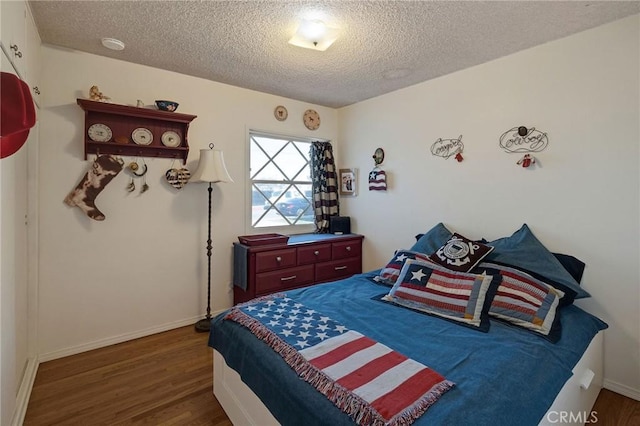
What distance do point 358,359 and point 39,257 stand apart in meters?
2.52

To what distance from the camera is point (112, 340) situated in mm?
2736

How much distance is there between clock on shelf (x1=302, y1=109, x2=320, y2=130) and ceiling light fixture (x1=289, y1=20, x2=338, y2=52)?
4.93ft

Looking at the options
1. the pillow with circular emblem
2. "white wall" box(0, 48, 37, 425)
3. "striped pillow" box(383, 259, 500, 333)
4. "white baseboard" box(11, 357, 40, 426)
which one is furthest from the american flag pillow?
"white baseboard" box(11, 357, 40, 426)

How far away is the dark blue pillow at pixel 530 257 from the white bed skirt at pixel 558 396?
36 centimetres

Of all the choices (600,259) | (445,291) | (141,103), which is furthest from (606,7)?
(141,103)

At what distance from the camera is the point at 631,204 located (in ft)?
6.68

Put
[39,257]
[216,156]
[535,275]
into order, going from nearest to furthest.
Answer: [535,275] < [39,257] < [216,156]

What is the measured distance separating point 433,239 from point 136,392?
255 centimetres

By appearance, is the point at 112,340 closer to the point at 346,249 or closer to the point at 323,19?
the point at 346,249

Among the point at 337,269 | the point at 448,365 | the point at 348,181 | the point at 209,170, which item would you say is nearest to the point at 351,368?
the point at 448,365

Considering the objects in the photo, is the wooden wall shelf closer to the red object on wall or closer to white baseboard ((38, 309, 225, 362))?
the red object on wall

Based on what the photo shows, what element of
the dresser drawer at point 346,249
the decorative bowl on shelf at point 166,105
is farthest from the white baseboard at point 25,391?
the dresser drawer at point 346,249

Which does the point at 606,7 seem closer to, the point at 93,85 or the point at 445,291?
the point at 445,291

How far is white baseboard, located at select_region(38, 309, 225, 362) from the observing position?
2.50 m
